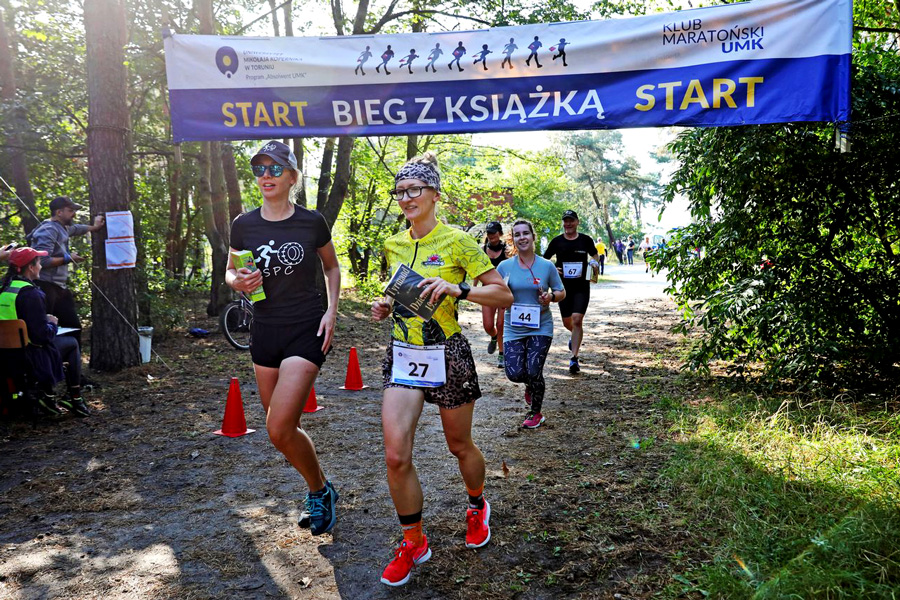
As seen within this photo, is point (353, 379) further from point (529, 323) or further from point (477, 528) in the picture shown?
point (477, 528)

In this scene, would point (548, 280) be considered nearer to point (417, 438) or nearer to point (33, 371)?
point (417, 438)

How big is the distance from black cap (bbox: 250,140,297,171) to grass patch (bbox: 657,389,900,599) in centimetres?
308

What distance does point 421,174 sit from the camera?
344 cm

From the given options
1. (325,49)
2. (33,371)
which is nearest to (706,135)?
(325,49)

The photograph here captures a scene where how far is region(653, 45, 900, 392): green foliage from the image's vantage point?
19.6 ft

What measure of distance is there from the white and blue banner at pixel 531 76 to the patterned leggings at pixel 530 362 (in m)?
2.03

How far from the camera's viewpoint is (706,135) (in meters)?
6.79

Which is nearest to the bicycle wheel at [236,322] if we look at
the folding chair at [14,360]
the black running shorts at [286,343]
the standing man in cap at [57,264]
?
the standing man in cap at [57,264]

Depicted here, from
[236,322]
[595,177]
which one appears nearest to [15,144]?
[236,322]

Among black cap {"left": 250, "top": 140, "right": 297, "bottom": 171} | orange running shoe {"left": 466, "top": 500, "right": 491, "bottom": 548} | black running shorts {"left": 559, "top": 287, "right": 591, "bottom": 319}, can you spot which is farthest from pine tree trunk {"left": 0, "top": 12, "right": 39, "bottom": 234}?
orange running shoe {"left": 466, "top": 500, "right": 491, "bottom": 548}

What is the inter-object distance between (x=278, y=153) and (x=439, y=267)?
1.25m

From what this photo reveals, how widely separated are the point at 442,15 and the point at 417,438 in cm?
1005

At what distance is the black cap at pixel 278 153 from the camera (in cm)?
379

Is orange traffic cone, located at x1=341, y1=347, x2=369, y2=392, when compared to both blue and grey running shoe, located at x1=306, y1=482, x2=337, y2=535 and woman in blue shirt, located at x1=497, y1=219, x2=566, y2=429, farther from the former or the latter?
blue and grey running shoe, located at x1=306, y1=482, x2=337, y2=535
